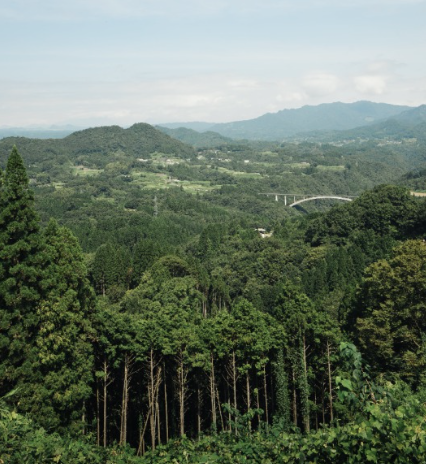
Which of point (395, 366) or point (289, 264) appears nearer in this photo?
point (395, 366)

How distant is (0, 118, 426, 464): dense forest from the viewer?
300 inches

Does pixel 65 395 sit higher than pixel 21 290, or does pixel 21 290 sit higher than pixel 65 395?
pixel 21 290

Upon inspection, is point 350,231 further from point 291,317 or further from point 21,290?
point 21,290

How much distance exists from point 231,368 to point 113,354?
15.2ft

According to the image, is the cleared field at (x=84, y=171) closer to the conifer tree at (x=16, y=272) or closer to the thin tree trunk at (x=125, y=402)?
the thin tree trunk at (x=125, y=402)

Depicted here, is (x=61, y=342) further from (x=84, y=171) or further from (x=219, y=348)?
(x=84, y=171)

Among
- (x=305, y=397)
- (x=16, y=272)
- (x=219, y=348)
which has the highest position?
(x=16, y=272)

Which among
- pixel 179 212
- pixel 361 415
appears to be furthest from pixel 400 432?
pixel 179 212

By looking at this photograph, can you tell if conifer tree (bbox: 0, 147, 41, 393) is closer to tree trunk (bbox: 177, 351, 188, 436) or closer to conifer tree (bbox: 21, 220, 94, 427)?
conifer tree (bbox: 21, 220, 94, 427)

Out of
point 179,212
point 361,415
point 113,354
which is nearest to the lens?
point 361,415

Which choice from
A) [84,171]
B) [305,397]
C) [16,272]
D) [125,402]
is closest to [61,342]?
[16,272]

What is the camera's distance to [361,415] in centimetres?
530

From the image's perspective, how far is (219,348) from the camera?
18.6 meters

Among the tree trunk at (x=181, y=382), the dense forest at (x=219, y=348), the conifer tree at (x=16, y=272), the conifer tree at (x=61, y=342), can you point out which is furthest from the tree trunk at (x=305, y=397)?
the conifer tree at (x=16, y=272)
